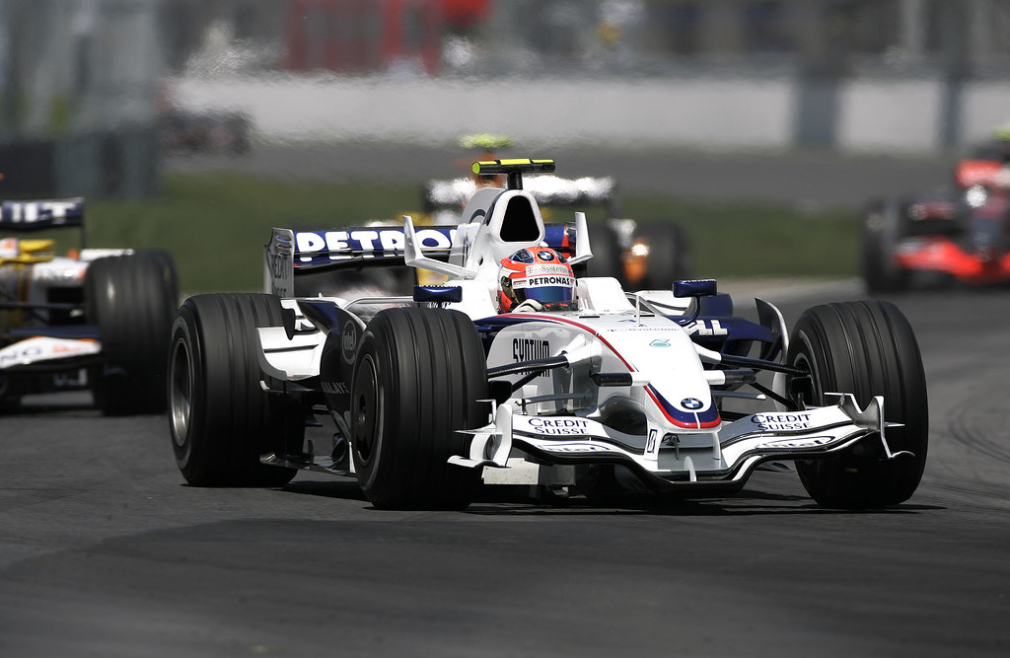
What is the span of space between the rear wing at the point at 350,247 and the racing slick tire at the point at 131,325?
2.58 meters

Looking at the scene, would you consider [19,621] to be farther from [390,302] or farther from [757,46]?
[757,46]

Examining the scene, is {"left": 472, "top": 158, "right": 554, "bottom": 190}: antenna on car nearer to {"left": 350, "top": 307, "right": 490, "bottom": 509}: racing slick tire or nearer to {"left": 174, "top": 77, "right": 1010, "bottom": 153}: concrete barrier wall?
{"left": 350, "top": 307, "right": 490, "bottom": 509}: racing slick tire

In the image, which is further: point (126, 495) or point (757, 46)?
point (757, 46)

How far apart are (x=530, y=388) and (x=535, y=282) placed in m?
0.74

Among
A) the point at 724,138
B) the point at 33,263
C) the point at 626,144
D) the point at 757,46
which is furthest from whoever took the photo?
the point at 757,46

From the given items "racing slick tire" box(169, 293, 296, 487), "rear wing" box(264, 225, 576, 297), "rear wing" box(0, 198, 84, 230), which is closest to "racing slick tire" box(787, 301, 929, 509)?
"rear wing" box(264, 225, 576, 297)

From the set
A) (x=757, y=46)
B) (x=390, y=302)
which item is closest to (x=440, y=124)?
(x=757, y=46)

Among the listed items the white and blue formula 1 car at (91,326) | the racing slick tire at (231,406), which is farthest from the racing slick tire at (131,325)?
the racing slick tire at (231,406)

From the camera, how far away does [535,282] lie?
9.59 metres

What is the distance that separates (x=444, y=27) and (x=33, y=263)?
19458 millimetres

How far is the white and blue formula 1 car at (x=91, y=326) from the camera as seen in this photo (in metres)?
13.4

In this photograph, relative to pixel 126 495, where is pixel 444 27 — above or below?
above

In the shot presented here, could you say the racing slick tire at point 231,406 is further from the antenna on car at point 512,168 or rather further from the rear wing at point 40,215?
the rear wing at point 40,215

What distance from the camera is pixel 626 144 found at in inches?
1233
